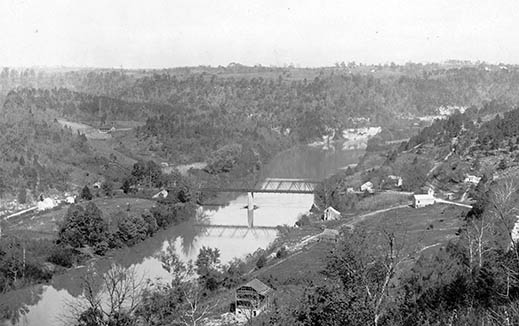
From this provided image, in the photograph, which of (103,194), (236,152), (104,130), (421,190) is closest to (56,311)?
(103,194)

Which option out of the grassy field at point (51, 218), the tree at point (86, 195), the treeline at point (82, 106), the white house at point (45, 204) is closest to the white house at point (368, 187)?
the grassy field at point (51, 218)

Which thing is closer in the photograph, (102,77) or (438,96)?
(438,96)

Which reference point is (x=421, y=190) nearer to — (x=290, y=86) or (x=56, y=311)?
(x=56, y=311)

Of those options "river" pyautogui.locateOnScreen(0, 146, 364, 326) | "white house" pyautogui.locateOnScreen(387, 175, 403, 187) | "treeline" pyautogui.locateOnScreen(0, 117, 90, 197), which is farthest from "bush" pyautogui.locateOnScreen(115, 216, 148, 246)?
"white house" pyautogui.locateOnScreen(387, 175, 403, 187)

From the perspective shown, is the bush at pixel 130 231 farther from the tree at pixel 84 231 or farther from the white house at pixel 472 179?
the white house at pixel 472 179

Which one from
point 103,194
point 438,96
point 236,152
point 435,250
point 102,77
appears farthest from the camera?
point 102,77

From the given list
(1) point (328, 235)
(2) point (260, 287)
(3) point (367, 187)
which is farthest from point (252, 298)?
(3) point (367, 187)

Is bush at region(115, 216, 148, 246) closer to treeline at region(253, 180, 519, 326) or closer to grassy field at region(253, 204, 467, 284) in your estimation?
grassy field at region(253, 204, 467, 284)
